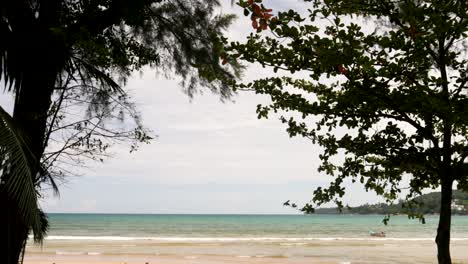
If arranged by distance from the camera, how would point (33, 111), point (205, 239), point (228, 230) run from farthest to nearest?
point (228, 230) < point (205, 239) < point (33, 111)

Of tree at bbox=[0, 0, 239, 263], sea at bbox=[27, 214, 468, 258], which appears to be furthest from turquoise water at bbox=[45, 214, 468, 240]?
tree at bbox=[0, 0, 239, 263]

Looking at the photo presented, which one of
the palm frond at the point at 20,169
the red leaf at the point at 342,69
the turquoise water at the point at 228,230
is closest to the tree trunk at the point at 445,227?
the red leaf at the point at 342,69

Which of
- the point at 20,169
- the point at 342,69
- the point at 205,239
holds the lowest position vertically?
the point at 205,239

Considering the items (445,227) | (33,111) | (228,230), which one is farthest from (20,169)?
(228,230)

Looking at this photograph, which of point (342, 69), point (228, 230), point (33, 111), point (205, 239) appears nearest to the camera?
point (342, 69)

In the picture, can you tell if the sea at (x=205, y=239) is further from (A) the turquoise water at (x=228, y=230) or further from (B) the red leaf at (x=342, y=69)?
(B) the red leaf at (x=342, y=69)

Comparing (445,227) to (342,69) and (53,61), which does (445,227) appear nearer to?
(342,69)

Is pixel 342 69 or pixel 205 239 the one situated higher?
pixel 342 69

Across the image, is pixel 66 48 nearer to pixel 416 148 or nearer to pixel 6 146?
pixel 6 146

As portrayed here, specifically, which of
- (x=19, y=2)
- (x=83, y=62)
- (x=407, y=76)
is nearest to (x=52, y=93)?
(x=83, y=62)

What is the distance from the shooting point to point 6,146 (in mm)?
5562

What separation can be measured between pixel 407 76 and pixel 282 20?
160cm

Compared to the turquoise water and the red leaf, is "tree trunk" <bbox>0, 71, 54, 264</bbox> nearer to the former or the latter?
the red leaf

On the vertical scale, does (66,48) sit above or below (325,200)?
above
